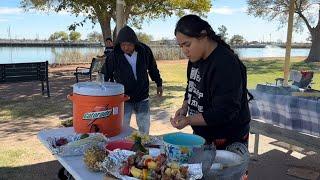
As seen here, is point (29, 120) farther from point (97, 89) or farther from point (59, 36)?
point (59, 36)

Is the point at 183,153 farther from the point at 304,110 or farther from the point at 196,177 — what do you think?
the point at 304,110

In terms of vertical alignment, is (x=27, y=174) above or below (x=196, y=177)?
below

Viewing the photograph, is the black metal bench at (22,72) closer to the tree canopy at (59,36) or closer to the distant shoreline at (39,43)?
the distant shoreline at (39,43)

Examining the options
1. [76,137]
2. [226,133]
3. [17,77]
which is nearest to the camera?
[226,133]

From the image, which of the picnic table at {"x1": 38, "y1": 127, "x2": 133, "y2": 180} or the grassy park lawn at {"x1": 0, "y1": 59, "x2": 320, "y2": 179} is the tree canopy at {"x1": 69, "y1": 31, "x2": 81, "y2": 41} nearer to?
the grassy park lawn at {"x1": 0, "y1": 59, "x2": 320, "y2": 179}

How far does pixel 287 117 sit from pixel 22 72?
6231 mm

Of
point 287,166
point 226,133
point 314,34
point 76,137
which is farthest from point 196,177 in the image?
point 314,34

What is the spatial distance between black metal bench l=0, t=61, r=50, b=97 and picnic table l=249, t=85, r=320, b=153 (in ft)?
18.6

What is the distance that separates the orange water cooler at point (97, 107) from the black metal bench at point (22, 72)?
22.1ft

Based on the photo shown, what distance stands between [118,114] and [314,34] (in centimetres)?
2823

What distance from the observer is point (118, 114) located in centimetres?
240

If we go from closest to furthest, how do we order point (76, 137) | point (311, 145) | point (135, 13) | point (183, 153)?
point (183, 153)
point (76, 137)
point (311, 145)
point (135, 13)

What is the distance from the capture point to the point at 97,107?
7.40 feet

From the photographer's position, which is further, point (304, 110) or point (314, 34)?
point (314, 34)
